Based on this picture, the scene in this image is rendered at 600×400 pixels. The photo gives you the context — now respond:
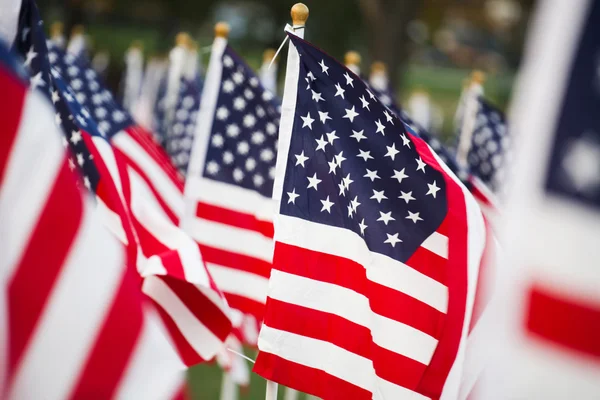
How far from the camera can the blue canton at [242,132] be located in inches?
216

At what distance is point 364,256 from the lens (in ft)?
13.1

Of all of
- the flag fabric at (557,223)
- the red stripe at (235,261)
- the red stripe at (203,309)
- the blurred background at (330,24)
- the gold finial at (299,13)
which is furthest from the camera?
the blurred background at (330,24)

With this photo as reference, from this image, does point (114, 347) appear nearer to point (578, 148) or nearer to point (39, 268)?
point (39, 268)

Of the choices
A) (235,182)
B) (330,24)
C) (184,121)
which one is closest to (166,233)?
(235,182)

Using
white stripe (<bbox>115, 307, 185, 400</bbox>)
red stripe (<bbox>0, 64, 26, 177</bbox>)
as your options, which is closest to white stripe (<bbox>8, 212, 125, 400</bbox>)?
white stripe (<bbox>115, 307, 185, 400</bbox>)

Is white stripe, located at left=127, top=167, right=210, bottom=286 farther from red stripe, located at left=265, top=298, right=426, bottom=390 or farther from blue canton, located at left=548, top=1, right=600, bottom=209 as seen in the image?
blue canton, located at left=548, top=1, right=600, bottom=209

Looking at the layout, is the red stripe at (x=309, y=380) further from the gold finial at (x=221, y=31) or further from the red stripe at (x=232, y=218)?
the gold finial at (x=221, y=31)

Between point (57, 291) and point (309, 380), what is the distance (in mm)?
1917

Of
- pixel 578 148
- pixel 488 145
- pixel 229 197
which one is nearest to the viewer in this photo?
pixel 578 148

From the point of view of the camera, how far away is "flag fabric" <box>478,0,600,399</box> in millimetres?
2094

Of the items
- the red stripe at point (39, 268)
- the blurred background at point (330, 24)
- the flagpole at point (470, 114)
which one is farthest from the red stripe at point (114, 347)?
the blurred background at point (330, 24)

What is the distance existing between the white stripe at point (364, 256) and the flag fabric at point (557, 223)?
1.66 meters

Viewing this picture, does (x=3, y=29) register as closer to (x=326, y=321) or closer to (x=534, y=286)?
(x=326, y=321)

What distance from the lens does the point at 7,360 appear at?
85.0 inches
